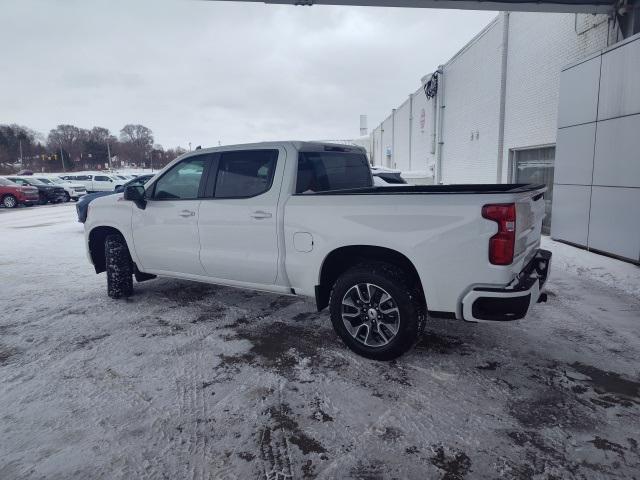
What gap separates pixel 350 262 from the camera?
4.14 meters

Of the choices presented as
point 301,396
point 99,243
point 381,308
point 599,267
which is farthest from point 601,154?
point 99,243

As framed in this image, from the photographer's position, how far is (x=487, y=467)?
2512 mm

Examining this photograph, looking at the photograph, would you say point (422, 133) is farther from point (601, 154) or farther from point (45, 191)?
point (45, 191)

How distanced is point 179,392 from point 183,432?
21.8 inches

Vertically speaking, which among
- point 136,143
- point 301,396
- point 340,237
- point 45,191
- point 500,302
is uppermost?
point 136,143

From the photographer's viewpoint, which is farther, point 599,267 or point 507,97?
point 507,97

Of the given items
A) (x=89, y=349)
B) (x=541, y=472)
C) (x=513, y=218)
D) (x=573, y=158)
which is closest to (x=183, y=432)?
(x=89, y=349)

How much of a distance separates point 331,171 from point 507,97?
34.5 feet

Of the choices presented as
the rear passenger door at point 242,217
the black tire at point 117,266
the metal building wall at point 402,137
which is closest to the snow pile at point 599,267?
the rear passenger door at point 242,217

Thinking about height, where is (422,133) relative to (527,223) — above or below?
above

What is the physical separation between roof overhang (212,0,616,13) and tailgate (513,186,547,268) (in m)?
A: 6.03

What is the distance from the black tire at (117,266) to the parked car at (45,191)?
22.7m

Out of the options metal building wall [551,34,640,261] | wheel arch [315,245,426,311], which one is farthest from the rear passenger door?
metal building wall [551,34,640,261]

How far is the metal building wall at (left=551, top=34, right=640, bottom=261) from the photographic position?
7.25 metres
